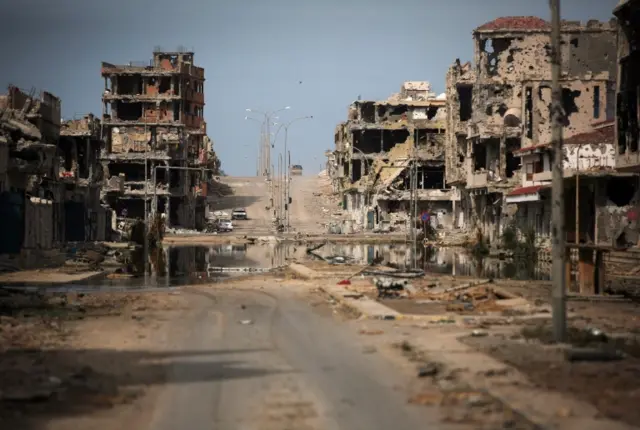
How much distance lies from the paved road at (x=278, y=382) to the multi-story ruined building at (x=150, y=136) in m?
86.7

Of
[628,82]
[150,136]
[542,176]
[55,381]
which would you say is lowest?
[55,381]

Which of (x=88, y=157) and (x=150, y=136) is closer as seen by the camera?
(x=88, y=157)

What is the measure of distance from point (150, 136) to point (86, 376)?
96.4 meters

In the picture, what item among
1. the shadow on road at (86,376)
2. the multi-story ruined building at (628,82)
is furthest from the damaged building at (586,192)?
the shadow on road at (86,376)

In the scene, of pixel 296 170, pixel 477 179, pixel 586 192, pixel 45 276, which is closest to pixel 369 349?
pixel 45 276

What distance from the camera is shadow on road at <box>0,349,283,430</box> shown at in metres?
10.2

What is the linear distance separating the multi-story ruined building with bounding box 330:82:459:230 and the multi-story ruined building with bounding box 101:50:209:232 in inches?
847

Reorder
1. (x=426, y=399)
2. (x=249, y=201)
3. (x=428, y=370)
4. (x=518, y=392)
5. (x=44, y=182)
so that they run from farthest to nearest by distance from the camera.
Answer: (x=249, y=201), (x=44, y=182), (x=428, y=370), (x=518, y=392), (x=426, y=399)

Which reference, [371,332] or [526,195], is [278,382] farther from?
[526,195]

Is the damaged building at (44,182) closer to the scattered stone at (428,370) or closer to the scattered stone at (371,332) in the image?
the scattered stone at (371,332)

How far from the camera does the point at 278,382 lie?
1195 centimetres

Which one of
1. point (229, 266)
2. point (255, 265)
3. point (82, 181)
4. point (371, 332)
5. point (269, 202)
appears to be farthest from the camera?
point (269, 202)

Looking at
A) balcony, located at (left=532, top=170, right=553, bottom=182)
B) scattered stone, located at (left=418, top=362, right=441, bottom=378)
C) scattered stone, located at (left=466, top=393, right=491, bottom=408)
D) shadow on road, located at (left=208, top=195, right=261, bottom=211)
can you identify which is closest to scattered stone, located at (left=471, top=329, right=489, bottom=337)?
scattered stone, located at (left=418, top=362, right=441, bottom=378)

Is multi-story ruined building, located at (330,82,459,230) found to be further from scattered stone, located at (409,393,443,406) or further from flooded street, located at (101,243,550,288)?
scattered stone, located at (409,393,443,406)
